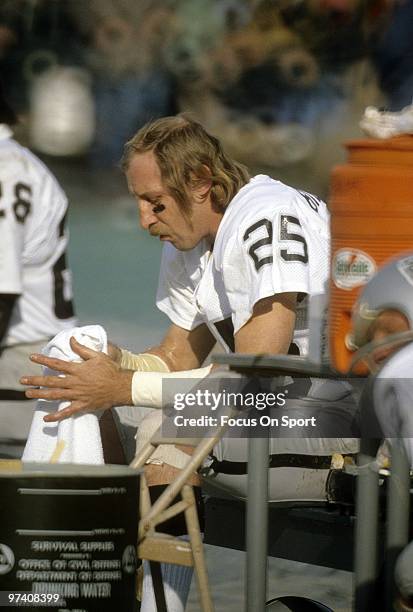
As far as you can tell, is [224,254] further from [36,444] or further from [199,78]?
[199,78]

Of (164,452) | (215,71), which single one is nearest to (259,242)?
(164,452)

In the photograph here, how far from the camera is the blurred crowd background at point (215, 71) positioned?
5.73 meters

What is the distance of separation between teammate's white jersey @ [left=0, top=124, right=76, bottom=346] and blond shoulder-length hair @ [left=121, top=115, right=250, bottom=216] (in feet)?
4.89

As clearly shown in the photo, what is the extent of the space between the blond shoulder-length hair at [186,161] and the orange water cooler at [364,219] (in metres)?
0.64

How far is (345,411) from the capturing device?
2516mm

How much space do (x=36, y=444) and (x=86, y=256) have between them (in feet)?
12.5

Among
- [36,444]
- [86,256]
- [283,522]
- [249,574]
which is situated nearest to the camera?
[249,574]

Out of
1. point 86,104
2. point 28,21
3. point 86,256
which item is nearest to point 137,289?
point 86,256

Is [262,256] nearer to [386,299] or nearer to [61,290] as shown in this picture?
[386,299]

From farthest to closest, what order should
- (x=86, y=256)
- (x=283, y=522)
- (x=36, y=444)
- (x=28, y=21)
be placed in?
(x=86, y=256)
(x=28, y=21)
(x=283, y=522)
(x=36, y=444)

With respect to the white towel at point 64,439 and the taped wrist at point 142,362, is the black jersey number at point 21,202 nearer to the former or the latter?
the taped wrist at point 142,362

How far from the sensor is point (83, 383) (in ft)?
8.23

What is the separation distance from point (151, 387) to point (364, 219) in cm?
61

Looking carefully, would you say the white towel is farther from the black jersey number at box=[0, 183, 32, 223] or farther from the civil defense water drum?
the black jersey number at box=[0, 183, 32, 223]
